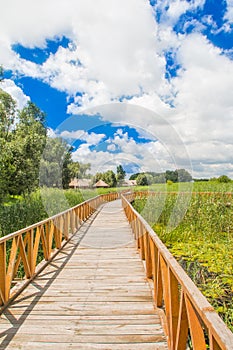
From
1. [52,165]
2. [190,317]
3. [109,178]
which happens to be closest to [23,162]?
[52,165]

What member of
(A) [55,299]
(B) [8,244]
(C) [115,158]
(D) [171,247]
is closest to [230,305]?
(A) [55,299]

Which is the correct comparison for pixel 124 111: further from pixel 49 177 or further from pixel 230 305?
pixel 49 177

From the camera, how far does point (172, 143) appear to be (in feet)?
36.5

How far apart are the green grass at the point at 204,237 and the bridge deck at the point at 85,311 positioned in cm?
133

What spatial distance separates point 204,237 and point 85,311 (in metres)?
6.34

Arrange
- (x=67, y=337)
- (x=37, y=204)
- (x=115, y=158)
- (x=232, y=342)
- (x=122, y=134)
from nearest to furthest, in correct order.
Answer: (x=232, y=342) < (x=67, y=337) < (x=37, y=204) < (x=122, y=134) < (x=115, y=158)

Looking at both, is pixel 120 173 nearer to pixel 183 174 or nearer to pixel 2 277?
pixel 183 174

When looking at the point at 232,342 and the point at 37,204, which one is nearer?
the point at 232,342

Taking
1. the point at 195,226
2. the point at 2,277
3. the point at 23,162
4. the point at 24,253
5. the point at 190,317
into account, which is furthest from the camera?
the point at 23,162

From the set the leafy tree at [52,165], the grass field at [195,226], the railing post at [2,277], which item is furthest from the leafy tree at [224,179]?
Answer: the railing post at [2,277]

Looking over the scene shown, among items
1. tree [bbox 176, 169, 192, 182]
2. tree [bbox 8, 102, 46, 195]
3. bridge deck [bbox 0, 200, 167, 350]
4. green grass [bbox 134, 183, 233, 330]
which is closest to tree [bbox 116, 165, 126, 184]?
tree [bbox 8, 102, 46, 195]

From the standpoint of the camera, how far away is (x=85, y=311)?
307cm

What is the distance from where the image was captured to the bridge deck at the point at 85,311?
246 centimetres

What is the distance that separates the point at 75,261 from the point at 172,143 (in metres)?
7.23
